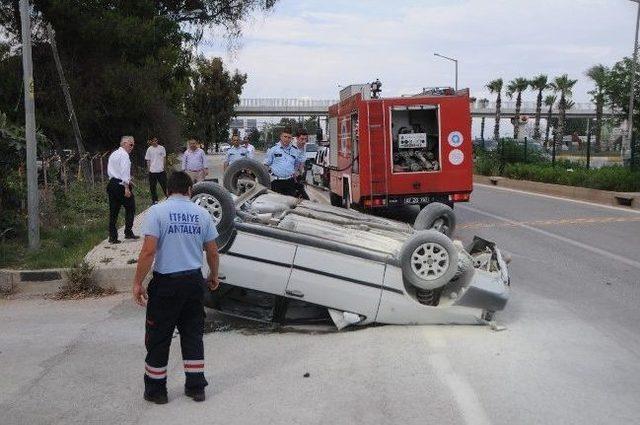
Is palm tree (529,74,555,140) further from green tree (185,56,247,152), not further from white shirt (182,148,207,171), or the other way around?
white shirt (182,148,207,171)

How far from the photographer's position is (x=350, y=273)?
247 inches

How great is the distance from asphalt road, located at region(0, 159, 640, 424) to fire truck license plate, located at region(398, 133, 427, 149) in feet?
20.4

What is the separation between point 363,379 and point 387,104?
8.66 m

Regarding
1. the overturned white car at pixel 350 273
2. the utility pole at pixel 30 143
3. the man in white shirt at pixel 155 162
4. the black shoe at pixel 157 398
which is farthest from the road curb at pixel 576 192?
the black shoe at pixel 157 398

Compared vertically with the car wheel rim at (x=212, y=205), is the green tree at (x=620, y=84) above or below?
above

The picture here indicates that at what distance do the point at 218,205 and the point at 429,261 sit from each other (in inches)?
76.6

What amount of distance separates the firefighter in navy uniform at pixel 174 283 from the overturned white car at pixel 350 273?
54.5 inches

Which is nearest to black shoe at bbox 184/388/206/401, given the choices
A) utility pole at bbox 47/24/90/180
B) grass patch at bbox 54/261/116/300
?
grass patch at bbox 54/261/116/300

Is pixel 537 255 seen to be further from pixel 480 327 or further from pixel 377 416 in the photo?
pixel 377 416

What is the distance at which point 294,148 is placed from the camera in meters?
11.9

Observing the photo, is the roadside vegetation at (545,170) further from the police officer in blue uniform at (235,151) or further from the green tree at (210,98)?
the green tree at (210,98)

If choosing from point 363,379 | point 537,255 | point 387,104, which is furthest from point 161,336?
point 387,104

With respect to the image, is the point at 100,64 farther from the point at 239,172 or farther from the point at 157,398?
the point at 157,398

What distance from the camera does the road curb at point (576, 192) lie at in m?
17.7
